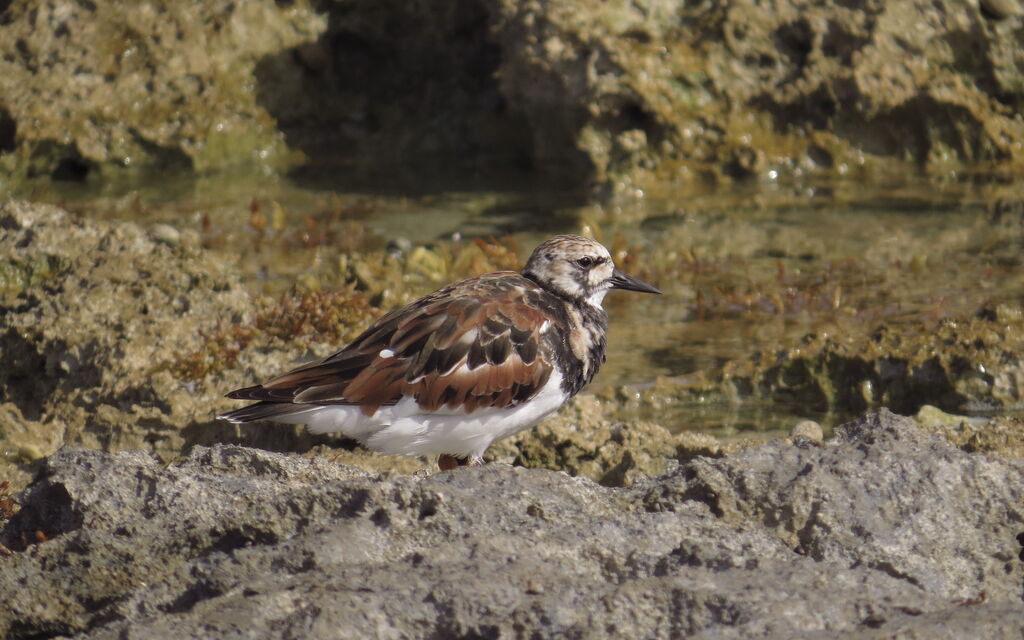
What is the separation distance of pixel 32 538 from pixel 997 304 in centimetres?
536

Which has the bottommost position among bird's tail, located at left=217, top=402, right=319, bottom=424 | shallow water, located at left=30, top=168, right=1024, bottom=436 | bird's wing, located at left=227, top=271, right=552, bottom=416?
shallow water, located at left=30, top=168, right=1024, bottom=436

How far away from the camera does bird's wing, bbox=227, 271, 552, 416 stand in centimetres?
493

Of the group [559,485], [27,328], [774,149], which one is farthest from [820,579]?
[774,149]

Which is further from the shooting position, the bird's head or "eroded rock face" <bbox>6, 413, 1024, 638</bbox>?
the bird's head

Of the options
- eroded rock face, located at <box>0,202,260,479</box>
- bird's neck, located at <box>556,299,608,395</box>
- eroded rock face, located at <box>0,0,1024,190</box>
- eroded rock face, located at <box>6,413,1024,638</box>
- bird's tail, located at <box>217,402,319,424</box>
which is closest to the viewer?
eroded rock face, located at <box>6,413,1024,638</box>

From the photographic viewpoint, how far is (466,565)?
10.4ft

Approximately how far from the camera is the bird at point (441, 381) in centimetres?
493

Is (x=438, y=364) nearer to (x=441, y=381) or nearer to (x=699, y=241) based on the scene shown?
(x=441, y=381)

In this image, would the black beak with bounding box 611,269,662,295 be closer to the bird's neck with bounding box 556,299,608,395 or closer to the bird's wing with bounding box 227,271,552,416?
the bird's neck with bounding box 556,299,608,395

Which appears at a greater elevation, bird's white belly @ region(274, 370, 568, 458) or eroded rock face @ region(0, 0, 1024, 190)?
eroded rock face @ region(0, 0, 1024, 190)

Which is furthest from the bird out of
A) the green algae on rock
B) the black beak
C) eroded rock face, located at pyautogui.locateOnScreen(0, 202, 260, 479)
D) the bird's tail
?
the green algae on rock

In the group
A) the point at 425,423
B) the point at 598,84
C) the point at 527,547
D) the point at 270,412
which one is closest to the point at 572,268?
the point at 425,423

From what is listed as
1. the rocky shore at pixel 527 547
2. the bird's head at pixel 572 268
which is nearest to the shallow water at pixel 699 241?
the bird's head at pixel 572 268

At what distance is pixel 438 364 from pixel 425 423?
236 mm
